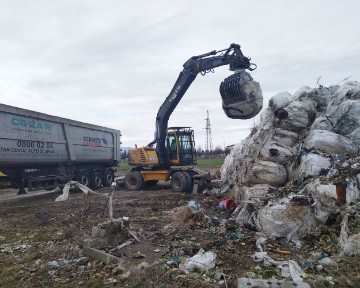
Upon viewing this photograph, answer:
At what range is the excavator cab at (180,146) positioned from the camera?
436 inches

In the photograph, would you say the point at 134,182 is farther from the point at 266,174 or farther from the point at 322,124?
the point at 322,124

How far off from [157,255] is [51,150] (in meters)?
7.20

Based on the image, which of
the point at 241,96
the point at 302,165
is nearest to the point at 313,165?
the point at 302,165

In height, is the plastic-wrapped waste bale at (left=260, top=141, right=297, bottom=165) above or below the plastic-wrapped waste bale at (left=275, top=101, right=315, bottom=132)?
below

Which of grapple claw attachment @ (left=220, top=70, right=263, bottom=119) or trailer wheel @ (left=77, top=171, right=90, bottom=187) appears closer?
grapple claw attachment @ (left=220, top=70, right=263, bottom=119)

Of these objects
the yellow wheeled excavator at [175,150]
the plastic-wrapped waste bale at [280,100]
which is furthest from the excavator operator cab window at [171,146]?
the plastic-wrapped waste bale at [280,100]

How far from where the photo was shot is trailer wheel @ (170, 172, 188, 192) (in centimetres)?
1030

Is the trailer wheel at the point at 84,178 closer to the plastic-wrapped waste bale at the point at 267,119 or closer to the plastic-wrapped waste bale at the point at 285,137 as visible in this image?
the plastic-wrapped waste bale at the point at 267,119

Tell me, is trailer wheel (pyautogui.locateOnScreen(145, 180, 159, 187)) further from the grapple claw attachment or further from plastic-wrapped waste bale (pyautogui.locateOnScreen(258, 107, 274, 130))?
the grapple claw attachment

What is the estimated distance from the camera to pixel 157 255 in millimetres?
4145

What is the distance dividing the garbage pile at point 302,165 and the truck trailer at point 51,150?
559cm

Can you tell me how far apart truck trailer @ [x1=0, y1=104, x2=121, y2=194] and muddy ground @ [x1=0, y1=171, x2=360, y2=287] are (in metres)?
2.98

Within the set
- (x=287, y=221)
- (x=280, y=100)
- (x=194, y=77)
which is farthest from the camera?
(x=194, y=77)

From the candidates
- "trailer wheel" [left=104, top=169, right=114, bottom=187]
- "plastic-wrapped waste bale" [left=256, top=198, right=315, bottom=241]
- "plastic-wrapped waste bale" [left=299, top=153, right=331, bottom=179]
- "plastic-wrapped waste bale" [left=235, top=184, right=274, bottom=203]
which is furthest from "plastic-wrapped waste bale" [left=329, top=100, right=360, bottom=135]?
"trailer wheel" [left=104, top=169, right=114, bottom=187]
